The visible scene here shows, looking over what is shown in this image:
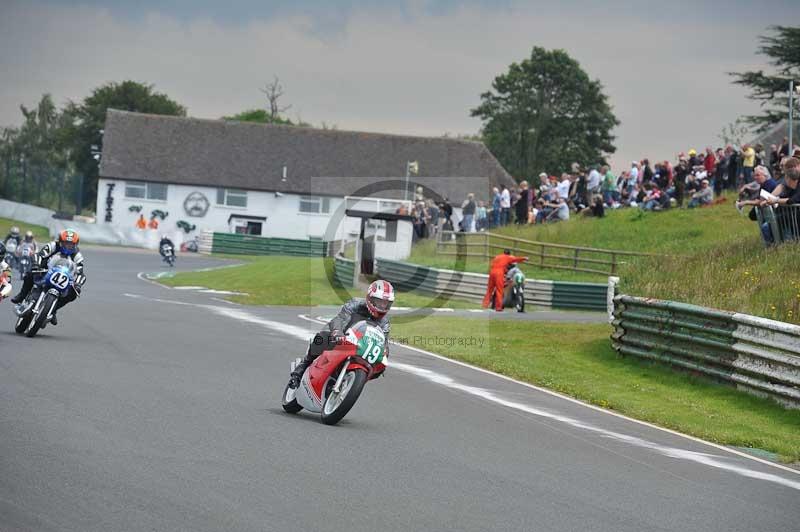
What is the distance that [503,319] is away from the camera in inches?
1125

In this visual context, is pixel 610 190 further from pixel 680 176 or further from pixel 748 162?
pixel 748 162

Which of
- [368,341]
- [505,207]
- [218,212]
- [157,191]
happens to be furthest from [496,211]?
[157,191]

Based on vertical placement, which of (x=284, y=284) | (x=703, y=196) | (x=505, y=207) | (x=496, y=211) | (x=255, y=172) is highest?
(x=255, y=172)

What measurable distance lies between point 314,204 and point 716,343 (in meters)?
65.9

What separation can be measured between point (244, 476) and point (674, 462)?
4728 mm

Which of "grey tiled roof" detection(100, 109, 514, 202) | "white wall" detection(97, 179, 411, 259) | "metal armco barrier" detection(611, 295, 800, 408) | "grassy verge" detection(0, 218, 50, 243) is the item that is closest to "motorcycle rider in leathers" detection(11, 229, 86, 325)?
"metal armco barrier" detection(611, 295, 800, 408)

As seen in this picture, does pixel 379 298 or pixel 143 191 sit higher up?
pixel 143 191

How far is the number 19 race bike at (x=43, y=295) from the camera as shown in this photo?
16938mm

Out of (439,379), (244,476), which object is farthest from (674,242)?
(244,476)

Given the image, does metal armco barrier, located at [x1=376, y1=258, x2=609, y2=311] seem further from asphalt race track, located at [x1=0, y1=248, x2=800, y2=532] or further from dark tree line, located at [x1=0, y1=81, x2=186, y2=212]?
dark tree line, located at [x1=0, y1=81, x2=186, y2=212]

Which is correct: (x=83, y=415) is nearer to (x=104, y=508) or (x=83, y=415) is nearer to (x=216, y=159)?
(x=104, y=508)

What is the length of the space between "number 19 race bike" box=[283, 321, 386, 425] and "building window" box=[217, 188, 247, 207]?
2810 inches

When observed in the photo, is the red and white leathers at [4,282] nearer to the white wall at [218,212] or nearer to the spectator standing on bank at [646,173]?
the spectator standing on bank at [646,173]

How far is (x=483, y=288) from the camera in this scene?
116ft
